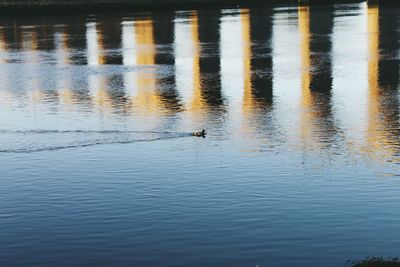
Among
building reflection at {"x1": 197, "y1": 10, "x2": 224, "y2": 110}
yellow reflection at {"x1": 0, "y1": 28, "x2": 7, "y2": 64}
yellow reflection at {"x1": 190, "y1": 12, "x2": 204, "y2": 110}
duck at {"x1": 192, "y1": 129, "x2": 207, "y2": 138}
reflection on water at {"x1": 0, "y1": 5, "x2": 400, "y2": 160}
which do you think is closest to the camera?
duck at {"x1": 192, "y1": 129, "x2": 207, "y2": 138}

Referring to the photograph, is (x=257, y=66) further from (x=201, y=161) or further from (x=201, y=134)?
(x=201, y=161)

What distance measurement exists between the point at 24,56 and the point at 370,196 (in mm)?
56228

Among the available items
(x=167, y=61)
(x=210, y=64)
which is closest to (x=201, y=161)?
(x=210, y=64)

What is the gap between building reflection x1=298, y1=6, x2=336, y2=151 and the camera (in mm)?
37378

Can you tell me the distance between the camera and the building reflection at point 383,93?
117 ft

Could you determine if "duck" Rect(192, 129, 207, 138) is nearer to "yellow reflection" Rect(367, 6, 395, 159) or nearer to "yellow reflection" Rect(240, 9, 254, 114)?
"yellow reflection" Rect(240, 9, 254, 114)

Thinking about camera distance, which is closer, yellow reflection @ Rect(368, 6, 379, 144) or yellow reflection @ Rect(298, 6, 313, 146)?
yellow reflection @ Rect(298, 6, 313, 146)

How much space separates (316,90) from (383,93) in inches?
147

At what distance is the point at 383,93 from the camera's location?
161 ft

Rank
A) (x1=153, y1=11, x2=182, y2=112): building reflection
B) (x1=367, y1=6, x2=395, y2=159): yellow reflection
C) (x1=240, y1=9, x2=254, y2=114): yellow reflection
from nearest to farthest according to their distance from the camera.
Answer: (x1=367, y1=6, x2=395, y2=159): yellow reflection → (x1=240, y1=9, x2=254, y2=114): yellow reflection → (x1=153, y1=11, x2=182, y2=112): building reflection

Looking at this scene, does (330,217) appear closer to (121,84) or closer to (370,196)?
(370,196)

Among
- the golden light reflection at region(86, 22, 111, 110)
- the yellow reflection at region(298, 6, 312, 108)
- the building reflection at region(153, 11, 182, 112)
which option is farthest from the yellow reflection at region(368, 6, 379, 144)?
the golden light reflection at region(86, 22, 111, 110)

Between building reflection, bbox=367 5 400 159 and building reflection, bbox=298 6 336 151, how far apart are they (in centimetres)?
186

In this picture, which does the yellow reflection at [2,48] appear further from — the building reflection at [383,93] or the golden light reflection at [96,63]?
the building reflection at [383,93]
